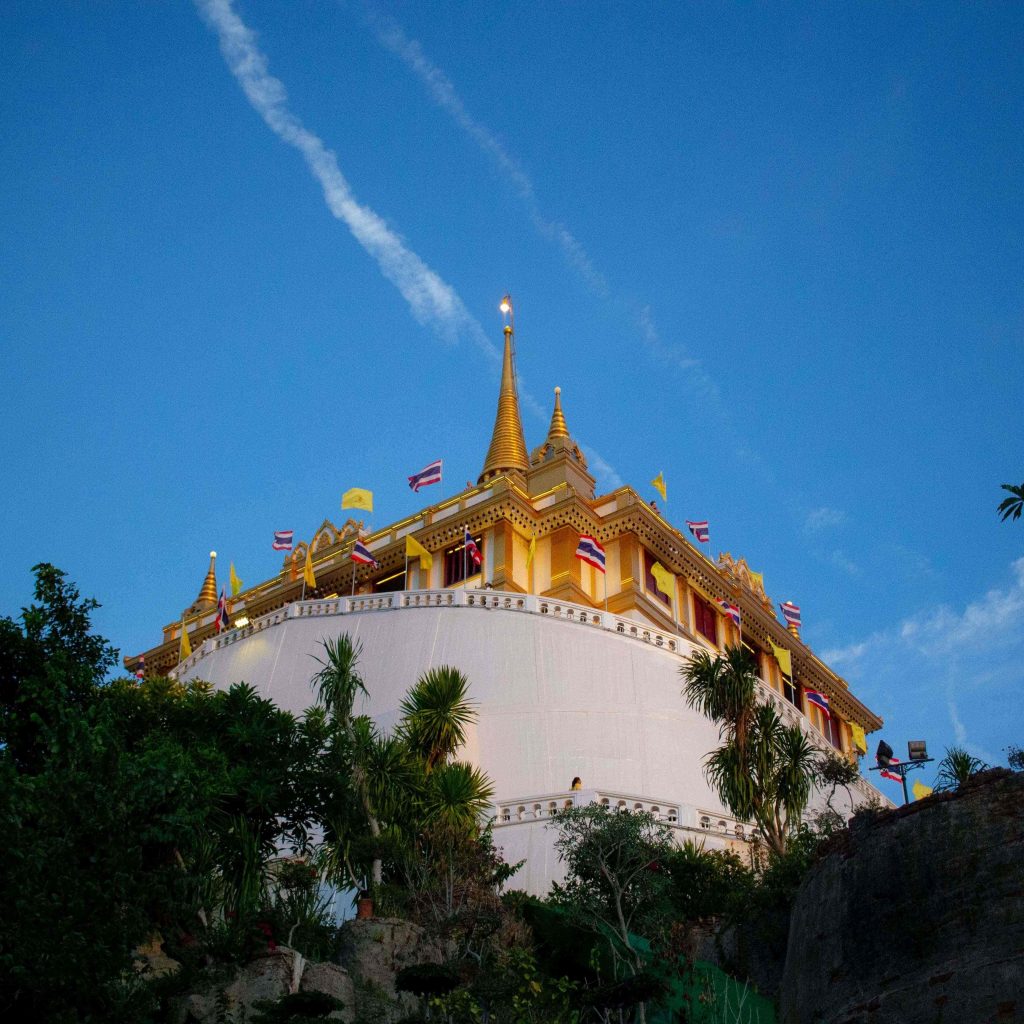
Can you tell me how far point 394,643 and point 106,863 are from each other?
20572 millimetres

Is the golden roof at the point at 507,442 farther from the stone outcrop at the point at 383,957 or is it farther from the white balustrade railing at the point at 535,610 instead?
the stone outcrop at the point at 383,957

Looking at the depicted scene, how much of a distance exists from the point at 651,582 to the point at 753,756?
2271 cm

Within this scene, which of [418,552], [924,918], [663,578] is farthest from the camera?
[418,552]

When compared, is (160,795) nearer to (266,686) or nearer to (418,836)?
(418,836)

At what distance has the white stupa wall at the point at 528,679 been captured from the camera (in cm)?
3797

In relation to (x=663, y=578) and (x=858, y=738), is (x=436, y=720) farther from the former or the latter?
(x=858, y=738)

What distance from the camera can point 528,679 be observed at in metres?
39.9

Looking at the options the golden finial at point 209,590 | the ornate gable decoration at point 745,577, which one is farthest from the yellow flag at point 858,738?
the golden finial at point 209,590

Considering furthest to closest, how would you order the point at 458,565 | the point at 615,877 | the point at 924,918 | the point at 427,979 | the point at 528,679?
the point at 458,565, the point at 528,679, the point at 615,877, the point at 427,979, the point at 924,918

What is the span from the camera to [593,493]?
57219 mm

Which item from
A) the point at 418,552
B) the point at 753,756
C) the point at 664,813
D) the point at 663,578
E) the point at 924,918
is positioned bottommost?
the point at 924,918

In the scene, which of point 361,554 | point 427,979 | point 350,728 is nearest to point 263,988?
point 427,979

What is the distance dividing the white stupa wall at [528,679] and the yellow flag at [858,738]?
61.2 ft

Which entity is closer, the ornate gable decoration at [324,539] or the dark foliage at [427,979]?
the dark foliage at [427,979]
